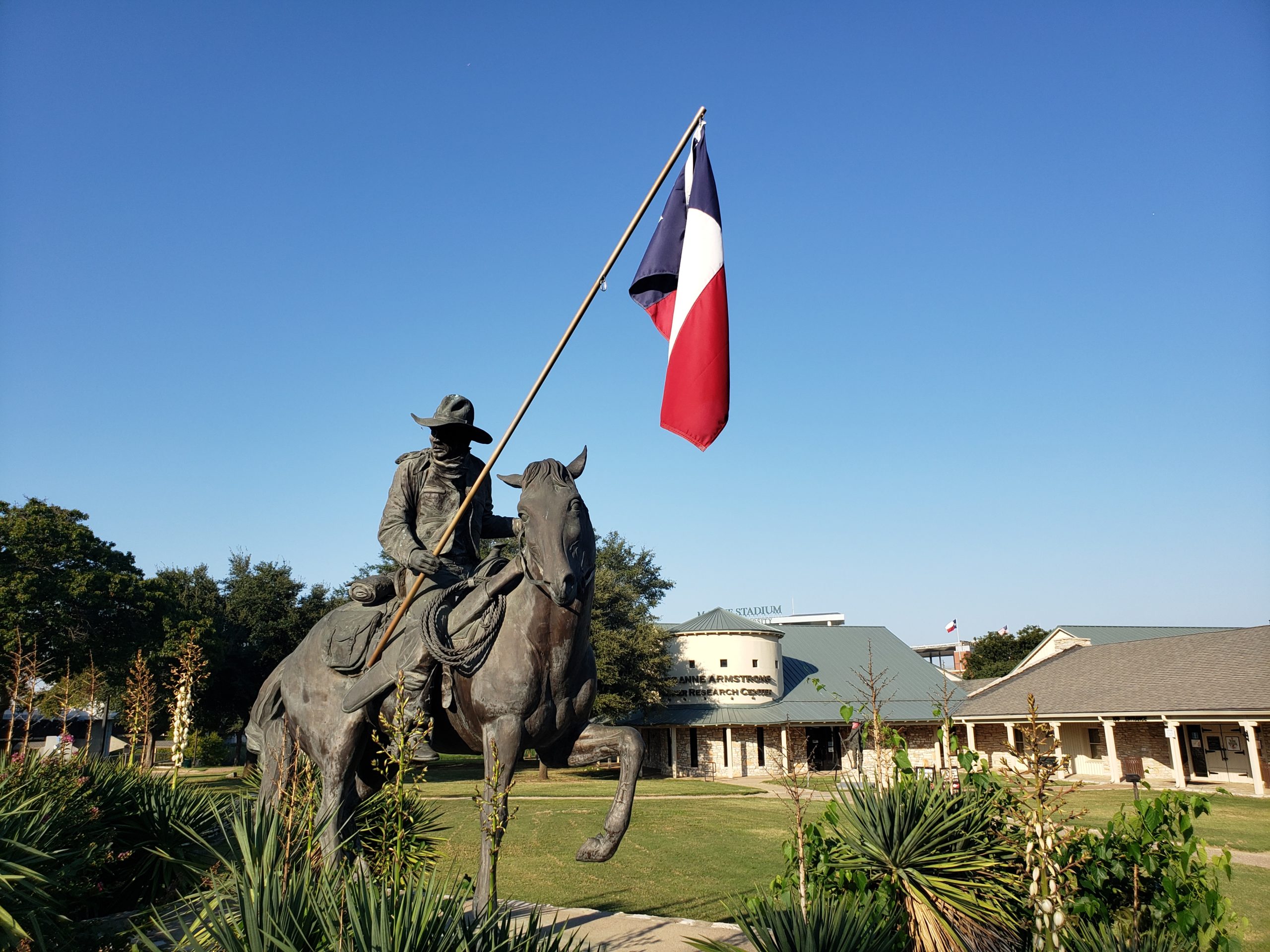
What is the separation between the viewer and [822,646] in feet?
138

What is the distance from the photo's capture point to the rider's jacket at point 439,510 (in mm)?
5672

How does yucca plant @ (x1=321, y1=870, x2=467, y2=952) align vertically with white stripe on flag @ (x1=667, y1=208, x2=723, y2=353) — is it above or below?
below

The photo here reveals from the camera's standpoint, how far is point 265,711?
623 centimetres

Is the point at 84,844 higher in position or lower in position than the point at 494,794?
lower

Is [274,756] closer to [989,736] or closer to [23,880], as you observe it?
[23,880]

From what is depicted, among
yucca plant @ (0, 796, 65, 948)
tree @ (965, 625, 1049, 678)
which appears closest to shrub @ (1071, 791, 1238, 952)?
yucca plant @ (0, 796, 65, 948)

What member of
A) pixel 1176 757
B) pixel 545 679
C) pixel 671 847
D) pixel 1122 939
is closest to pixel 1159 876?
pixel 1122 939

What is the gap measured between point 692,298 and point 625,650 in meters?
29.3

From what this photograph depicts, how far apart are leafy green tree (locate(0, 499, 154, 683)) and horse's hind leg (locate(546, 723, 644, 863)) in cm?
2662

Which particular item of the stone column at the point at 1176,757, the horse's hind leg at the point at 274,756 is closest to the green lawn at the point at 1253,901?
the horse's hind leg at the point at 274,756

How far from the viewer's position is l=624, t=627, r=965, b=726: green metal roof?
33.9 meters

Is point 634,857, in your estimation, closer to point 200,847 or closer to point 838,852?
point 200,847

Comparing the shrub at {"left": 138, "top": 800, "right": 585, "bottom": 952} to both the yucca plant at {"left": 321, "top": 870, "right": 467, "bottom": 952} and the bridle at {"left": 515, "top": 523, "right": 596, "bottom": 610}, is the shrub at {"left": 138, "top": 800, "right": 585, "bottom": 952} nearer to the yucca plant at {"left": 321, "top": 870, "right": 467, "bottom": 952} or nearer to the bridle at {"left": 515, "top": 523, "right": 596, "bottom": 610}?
the yucca plant at {"left": 321, "top": 870, "right": 467, "bottom": 952}

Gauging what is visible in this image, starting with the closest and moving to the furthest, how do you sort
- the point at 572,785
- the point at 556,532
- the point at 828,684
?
the point at 556,532
the point at 572,785
the point at 828,684
